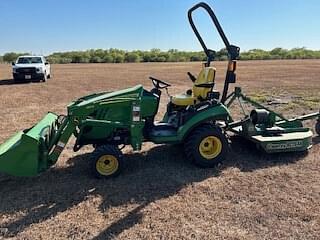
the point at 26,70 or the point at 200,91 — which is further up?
the point at 200,91

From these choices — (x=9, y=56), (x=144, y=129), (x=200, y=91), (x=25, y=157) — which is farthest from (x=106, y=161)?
(x=9, y=56)

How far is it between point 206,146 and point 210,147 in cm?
7

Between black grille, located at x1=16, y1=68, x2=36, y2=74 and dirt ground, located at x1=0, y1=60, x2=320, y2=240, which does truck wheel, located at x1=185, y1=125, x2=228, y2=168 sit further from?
black grille, located at x1=16, y1=68, x2=36, y2=74

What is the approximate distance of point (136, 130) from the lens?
504 cm

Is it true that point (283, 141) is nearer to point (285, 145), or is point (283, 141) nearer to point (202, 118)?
point (285, 145)

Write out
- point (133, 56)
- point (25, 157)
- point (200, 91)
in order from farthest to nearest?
point (133, 56) → point (200, 91) → point (25, 157)

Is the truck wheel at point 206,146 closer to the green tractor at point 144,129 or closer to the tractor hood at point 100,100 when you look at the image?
the green tractor at point 144,129

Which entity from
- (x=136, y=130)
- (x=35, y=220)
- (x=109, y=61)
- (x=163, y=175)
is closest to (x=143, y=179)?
(x=163, y=175)

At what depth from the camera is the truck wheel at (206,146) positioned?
521 centimetres

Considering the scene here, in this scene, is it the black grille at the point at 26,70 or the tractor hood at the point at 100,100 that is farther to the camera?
the black grille at the point at 26,70

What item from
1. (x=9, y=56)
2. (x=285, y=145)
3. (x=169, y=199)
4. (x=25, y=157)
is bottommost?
(x=169, y=199)

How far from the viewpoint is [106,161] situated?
4.91 meters

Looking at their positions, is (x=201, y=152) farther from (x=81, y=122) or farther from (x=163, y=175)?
(x=81, y=122)

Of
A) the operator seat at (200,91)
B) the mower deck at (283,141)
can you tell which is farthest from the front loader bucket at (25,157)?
the mower deck at (283,141)
